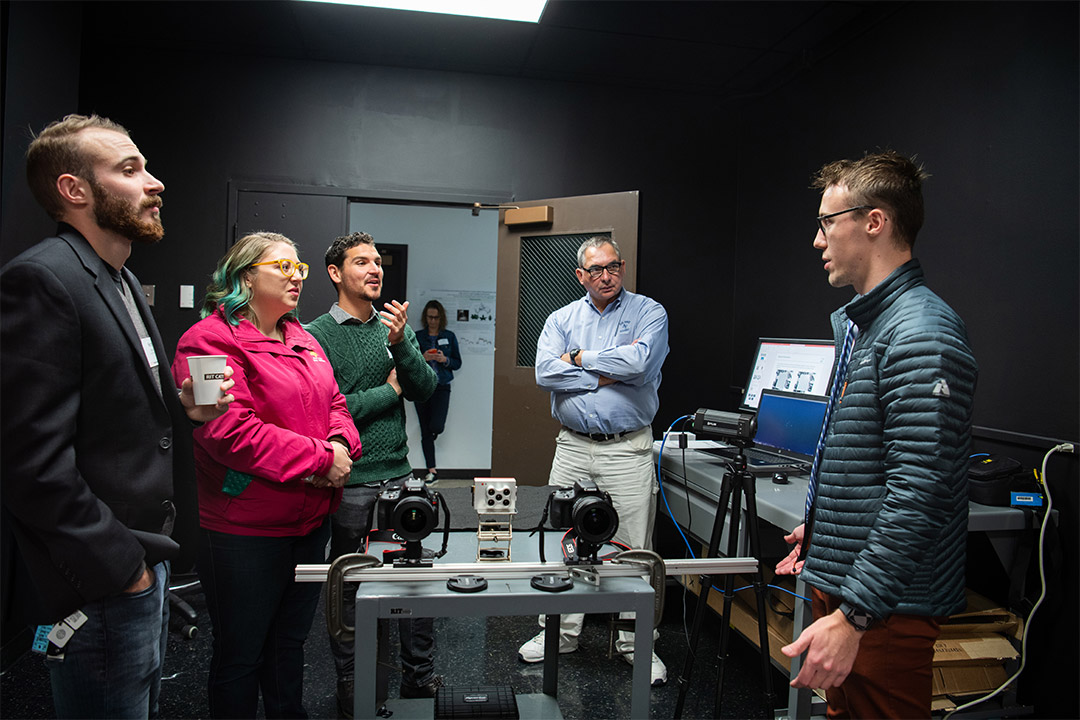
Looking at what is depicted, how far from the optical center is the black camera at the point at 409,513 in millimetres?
1420

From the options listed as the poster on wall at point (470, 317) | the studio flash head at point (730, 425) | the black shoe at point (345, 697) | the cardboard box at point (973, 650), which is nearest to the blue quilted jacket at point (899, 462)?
the studio flash head at point (730, 425)

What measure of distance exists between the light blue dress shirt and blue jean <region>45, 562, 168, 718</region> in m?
1.84

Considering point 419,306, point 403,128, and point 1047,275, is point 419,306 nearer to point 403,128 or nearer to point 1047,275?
point 403,128

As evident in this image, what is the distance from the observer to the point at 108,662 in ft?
4.06

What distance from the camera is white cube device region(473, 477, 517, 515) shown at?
5.19ft

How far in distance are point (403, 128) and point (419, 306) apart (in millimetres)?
2460

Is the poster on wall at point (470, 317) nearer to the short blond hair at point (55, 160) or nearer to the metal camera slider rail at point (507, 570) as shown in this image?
the metal camera slider rail at point (507, 570)

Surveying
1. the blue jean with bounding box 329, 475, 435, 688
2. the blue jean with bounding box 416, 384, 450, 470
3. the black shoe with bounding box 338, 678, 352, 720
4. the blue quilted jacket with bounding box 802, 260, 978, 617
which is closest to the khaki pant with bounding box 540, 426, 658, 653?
the blue jean with bounding box 329, 475, 435, 688

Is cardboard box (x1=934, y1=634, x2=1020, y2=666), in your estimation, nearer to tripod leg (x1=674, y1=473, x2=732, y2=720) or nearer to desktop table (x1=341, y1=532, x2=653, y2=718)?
tripod leg (x1=674, y1=473, x2=732, y2=720)

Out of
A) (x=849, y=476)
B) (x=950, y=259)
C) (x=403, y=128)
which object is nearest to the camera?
(x=849, y=476)

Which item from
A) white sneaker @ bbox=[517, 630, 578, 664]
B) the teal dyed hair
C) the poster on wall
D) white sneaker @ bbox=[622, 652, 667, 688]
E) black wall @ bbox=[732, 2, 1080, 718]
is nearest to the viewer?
the teal dyed hair

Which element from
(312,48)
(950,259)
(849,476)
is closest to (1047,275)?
(950,259)

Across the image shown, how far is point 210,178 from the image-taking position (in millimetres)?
3881

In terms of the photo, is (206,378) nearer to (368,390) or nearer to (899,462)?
(368,390)
